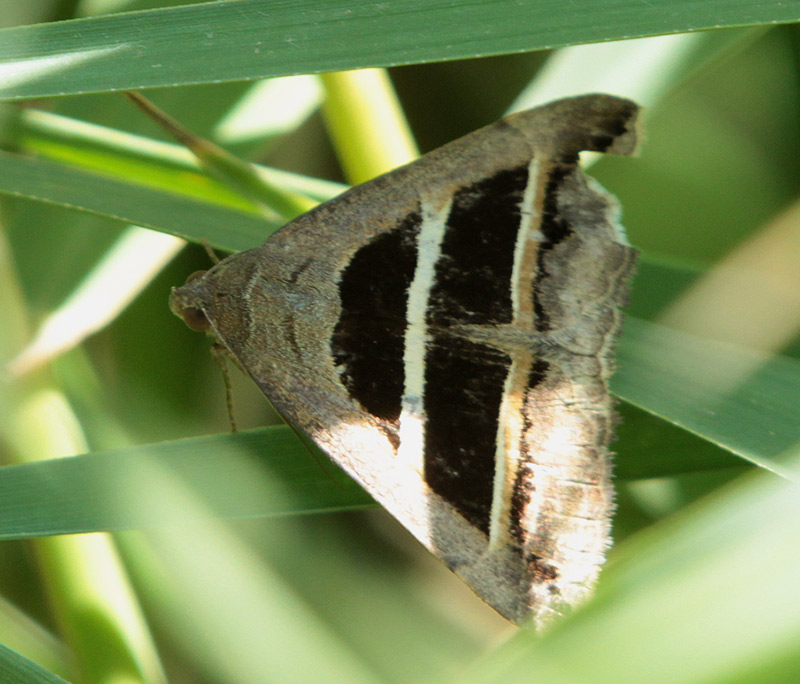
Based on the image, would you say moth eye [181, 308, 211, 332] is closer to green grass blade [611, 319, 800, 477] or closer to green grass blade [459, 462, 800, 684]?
green grass blade [611, 319, 800, 477]

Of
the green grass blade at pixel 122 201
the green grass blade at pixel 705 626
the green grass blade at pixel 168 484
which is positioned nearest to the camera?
the green grass blade at pixel 705 626

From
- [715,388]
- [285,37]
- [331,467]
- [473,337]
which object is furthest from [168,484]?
[715,388]

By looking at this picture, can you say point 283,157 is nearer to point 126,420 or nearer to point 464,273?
point 126,420

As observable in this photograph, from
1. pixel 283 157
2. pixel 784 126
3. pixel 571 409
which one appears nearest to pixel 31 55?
pixel 571 409

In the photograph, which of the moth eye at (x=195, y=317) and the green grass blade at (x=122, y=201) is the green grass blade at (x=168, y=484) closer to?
the moth eye at (x=195, y=317)

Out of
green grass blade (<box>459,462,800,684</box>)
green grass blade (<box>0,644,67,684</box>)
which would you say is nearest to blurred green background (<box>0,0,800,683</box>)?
green grass blade (<box>459,462,800,684</box>)

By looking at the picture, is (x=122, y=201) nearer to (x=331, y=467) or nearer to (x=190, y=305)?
(x=190, y=305)

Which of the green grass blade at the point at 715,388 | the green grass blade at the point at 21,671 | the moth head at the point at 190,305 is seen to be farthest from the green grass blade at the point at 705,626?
the moth head at the point at 190,305
